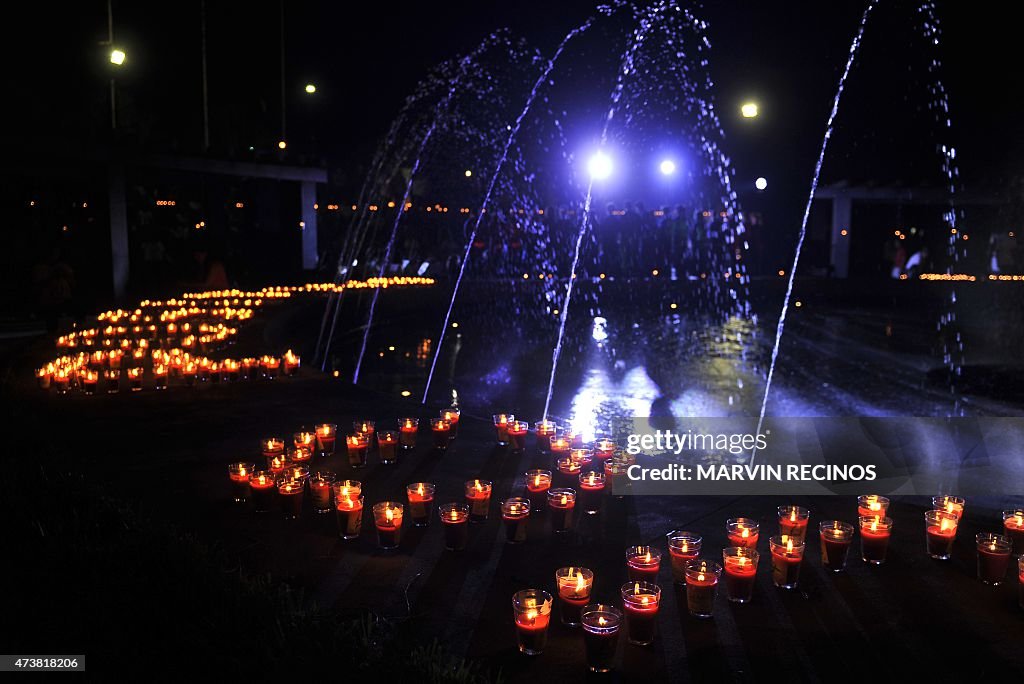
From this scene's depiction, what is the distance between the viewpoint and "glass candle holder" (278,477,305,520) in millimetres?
5660

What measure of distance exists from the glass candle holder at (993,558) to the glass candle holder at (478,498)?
9.72 feet

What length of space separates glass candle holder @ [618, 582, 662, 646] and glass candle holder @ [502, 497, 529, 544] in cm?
135

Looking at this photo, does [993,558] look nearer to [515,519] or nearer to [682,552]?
[682,552]

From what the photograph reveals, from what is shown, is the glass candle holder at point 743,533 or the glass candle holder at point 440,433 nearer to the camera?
the glass candle holder at point 743,533

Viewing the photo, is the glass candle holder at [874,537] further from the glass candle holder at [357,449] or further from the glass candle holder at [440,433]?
the glass candle holder at [357,449]

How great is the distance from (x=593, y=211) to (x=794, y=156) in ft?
29.9

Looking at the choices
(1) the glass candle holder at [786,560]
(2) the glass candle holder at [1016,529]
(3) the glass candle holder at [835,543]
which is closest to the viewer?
(1) the glass candle holder at [786,560]

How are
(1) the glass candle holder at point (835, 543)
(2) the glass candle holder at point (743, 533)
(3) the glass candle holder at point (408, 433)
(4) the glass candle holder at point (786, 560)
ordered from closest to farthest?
(4) the glass candle holder at point (786, 560) → (2) the glass candle holder at point (743, 533) → (1) the glass candle holder at point (835, 543) → (3) the glass candle holder at point (408, 433)

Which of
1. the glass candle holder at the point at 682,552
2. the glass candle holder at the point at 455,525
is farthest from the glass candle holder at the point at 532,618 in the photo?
the glass candle holder at the point at 455,525

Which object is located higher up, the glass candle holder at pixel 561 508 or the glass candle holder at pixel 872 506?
the glass candle holder at pixel 872 506

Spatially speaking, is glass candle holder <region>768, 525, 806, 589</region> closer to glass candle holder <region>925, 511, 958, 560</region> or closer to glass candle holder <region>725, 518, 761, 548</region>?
glass candle holder <region>725, 518, 761, 548</region>

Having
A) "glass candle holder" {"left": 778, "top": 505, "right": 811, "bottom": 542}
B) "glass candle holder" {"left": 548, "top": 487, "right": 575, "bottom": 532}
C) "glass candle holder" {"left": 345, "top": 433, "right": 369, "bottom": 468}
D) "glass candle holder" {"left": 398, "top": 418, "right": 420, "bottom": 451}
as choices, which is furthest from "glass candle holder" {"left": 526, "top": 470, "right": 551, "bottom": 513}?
"glass candle holder" {"left": 398, "top": 418, "right": 420, "bottom": 451}

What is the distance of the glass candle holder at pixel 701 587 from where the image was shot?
4109mm

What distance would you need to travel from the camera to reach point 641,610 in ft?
12.6
